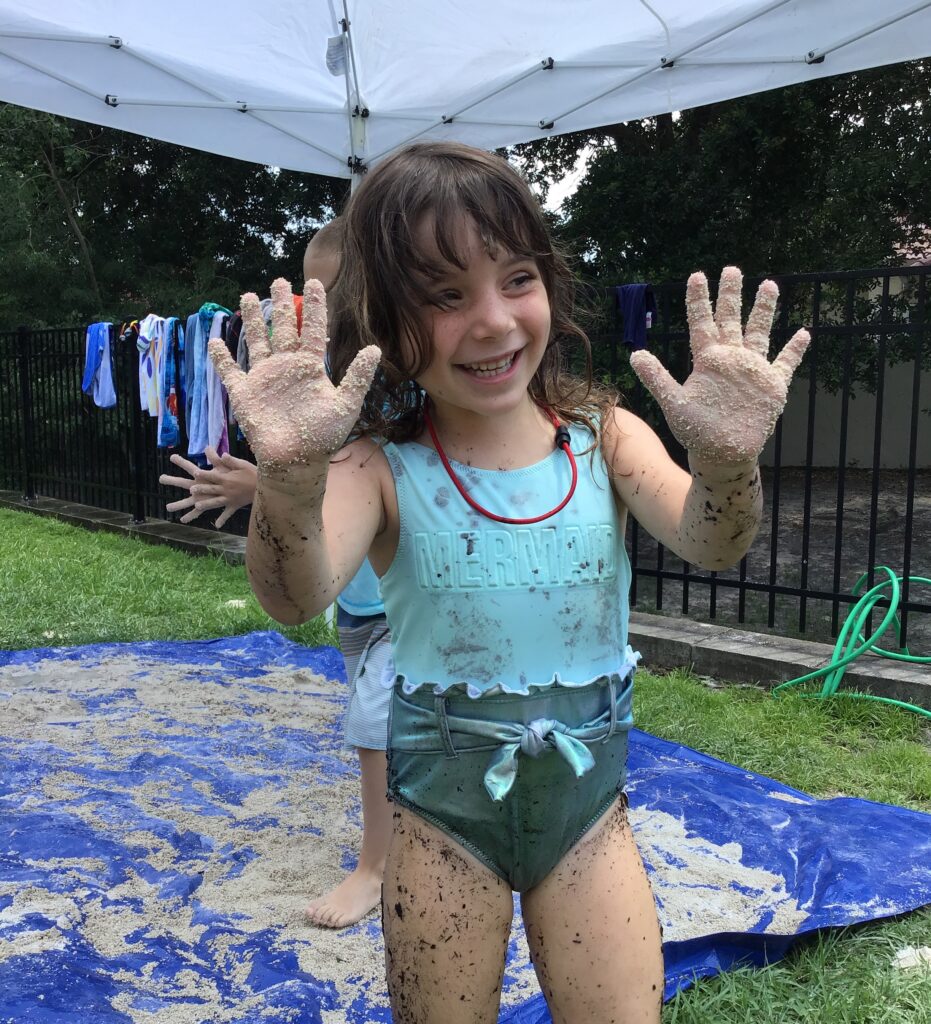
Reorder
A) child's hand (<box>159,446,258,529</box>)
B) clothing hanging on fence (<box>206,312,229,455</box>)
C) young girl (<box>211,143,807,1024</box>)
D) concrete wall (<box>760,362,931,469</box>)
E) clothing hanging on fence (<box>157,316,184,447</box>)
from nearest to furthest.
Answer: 1. young girl (<box>211,143,807,1024</box>)
2. child's hand (<box>159,446,258,529</box>)
3. clothing hanging on fence (<box>206,312,229,455</box>)
4. clothing hanging on fence (<box>157,316,184,447</box>)
5. concrete wall (<box>760,362,931,469</box>)

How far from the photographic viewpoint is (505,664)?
1.40m

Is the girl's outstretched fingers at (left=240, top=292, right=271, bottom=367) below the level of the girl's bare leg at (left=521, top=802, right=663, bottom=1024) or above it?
above

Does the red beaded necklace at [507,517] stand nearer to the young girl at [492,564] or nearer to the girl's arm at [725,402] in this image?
the young girl at [492,564]

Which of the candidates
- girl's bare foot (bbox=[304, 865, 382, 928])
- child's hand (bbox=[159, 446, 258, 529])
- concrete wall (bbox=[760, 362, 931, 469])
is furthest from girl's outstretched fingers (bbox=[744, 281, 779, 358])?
concrete wall (bbox=[760, 362, 931, 469])

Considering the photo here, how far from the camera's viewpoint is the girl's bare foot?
7.87 feet

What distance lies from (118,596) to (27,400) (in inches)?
209

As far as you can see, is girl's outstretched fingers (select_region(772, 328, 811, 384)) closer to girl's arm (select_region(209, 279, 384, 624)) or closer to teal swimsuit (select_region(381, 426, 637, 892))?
teal swimsuit (select_region(381, 426, 637, 892))

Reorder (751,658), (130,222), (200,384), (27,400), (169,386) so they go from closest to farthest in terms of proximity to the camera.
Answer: (751,658)
(200,384)
(169,386)
(27,400)
(130,222)

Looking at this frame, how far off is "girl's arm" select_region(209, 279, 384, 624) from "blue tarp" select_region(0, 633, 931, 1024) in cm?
122

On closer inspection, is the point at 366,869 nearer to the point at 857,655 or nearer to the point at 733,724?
the point at 733,724

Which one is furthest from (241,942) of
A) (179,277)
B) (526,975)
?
(179,277)

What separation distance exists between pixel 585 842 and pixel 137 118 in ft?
16.4

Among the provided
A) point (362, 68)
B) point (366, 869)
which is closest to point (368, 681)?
point (366, 869)

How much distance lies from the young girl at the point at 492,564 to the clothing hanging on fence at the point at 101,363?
23.7ft
